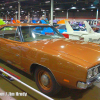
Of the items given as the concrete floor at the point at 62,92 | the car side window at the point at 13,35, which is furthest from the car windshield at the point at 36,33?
the concrete floor at the point at 62,92

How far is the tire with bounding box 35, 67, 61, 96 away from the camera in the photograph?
219cm

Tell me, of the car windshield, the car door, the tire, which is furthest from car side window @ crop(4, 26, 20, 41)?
the tire

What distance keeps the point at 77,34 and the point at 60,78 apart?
4.77m

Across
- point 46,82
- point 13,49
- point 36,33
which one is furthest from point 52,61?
point 36,33

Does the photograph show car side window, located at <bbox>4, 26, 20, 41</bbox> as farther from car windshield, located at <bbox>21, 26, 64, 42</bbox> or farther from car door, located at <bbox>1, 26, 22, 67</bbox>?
car windshield, located at <bbox>21, 26, 64, 42</bbox>

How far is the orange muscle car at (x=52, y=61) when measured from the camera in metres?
1.84

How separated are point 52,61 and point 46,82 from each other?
0.52 metres

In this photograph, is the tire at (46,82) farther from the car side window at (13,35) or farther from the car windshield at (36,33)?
the car side window at (13,35)

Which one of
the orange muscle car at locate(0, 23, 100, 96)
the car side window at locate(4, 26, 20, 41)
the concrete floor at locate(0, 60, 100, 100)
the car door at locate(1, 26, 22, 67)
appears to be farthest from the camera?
the car side window at locate(4, 26, 20, 41)

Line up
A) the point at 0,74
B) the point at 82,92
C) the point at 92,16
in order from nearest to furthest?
1. the point at 82,92
2. the point at 0,74
3. the point at 92,16

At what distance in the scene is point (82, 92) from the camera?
102 inches

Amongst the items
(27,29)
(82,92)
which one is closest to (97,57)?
(82,92)

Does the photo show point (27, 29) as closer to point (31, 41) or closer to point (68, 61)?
point (31, 41)

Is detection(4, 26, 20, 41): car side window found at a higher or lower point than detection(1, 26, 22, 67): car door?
higher
